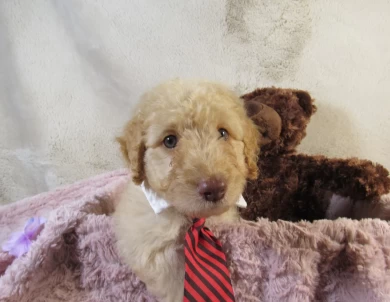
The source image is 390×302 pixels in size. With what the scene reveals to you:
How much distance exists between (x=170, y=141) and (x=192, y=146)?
109mm

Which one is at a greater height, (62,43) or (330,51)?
(330,51)

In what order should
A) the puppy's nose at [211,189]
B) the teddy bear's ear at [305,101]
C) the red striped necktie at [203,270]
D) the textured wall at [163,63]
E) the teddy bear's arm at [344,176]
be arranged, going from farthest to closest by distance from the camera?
the textured wall at [163,63] → the teddy bear's ear at [305,101] → the teddy bear's arm at [344,176] → the red striped necktie at [203,270] → the puppy's nose at [211,189]

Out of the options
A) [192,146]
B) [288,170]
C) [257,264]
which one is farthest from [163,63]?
[257,264]

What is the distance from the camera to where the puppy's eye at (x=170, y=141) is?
57.6 inches

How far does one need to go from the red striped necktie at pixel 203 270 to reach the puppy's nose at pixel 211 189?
30 centimetres

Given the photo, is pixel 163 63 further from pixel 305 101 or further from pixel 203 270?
pixel 203 270

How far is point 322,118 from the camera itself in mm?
2514

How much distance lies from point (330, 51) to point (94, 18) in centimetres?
155

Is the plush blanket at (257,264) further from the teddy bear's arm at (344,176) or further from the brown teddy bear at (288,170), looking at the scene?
the brown teddy bear at (288,170)

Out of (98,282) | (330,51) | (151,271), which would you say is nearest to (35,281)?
(98,282)

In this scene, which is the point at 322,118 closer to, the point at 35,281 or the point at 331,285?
the point at 331,285

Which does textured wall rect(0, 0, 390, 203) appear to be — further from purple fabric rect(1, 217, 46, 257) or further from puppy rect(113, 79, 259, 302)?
puppy rect(113, 79, 259, 302)

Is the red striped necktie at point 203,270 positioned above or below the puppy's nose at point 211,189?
below

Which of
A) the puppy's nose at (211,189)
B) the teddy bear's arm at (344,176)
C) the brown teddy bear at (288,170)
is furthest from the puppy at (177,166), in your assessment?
the teddy bear's arm at (344,176)
